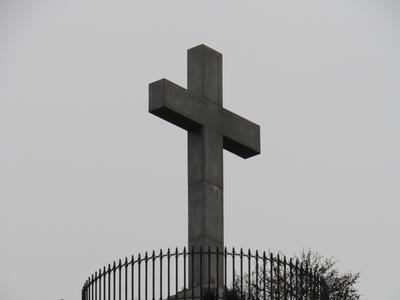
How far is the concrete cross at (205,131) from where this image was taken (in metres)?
21.4

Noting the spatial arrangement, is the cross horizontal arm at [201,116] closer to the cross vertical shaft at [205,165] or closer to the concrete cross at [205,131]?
the concrete cross at [205,131]

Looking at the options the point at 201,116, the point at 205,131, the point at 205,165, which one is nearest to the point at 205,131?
the point at 205,131

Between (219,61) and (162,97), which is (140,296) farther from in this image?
(219,61)

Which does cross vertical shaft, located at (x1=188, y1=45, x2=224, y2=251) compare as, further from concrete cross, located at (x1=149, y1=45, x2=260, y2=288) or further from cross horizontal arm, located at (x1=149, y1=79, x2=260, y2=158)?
cross horizontal arm, located at (x1=149, y1=79, x2=260, y2=158)

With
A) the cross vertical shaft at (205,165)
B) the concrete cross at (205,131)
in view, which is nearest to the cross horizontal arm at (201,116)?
the concrete cross at (205,131)

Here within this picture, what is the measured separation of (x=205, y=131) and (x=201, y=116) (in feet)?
0.82

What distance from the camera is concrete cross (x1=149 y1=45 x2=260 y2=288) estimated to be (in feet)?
70.1

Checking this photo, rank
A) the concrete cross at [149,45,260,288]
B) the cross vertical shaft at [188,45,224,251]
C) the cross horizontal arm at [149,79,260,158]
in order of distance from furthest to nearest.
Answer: the cross horizontal arm at [149,79,260,158], the concrete cross at [149,45,260,288], the cross vertical shaft at [188,45,224,251]

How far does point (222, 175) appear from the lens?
22.0 metres

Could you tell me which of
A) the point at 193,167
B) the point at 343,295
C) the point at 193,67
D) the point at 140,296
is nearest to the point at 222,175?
the point at 193,167

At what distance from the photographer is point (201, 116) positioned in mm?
22094

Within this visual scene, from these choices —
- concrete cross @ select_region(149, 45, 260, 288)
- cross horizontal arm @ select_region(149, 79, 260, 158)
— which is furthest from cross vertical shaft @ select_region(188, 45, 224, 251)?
cross horizontal arm @ select_region(149, 79, 260, 158)

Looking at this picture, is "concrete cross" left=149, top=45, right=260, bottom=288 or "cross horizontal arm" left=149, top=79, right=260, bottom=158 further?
"cross horizontal arm" left=149, top=79, right=260, bottom=158

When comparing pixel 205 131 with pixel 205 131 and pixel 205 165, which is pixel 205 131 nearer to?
pixel 205 131
